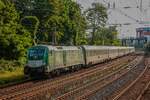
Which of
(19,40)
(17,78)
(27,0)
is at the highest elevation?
(27,0)

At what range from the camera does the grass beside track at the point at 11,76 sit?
3389 cm

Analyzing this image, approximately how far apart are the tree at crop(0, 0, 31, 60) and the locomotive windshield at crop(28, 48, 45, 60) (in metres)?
7.19

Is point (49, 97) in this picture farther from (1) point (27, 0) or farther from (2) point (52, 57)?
(1) point (27, 0)

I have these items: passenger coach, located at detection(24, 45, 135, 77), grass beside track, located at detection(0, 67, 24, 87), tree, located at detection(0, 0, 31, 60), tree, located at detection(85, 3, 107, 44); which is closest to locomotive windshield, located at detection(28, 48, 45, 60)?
passenger coach, located at detection(24, 45, 135, 77)

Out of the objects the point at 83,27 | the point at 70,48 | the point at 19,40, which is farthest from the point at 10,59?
the point at 83,27

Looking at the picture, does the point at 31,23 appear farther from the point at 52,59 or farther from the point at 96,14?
the point at 96,14

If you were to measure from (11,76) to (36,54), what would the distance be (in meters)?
3.57

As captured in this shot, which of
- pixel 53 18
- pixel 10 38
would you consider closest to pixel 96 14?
pixel 53 18

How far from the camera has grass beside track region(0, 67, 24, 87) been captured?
33.9 m

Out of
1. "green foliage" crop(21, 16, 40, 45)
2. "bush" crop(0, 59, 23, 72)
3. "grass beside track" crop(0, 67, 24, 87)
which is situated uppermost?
"green foliage" crop(21, 16, 40, 45)

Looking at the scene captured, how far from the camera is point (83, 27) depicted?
9712cm

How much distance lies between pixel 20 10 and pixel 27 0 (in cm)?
208

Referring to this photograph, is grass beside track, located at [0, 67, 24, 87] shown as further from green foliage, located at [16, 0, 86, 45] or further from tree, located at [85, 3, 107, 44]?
tree, located at [85, 3, 107, 44]

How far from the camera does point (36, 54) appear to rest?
36.0 m
